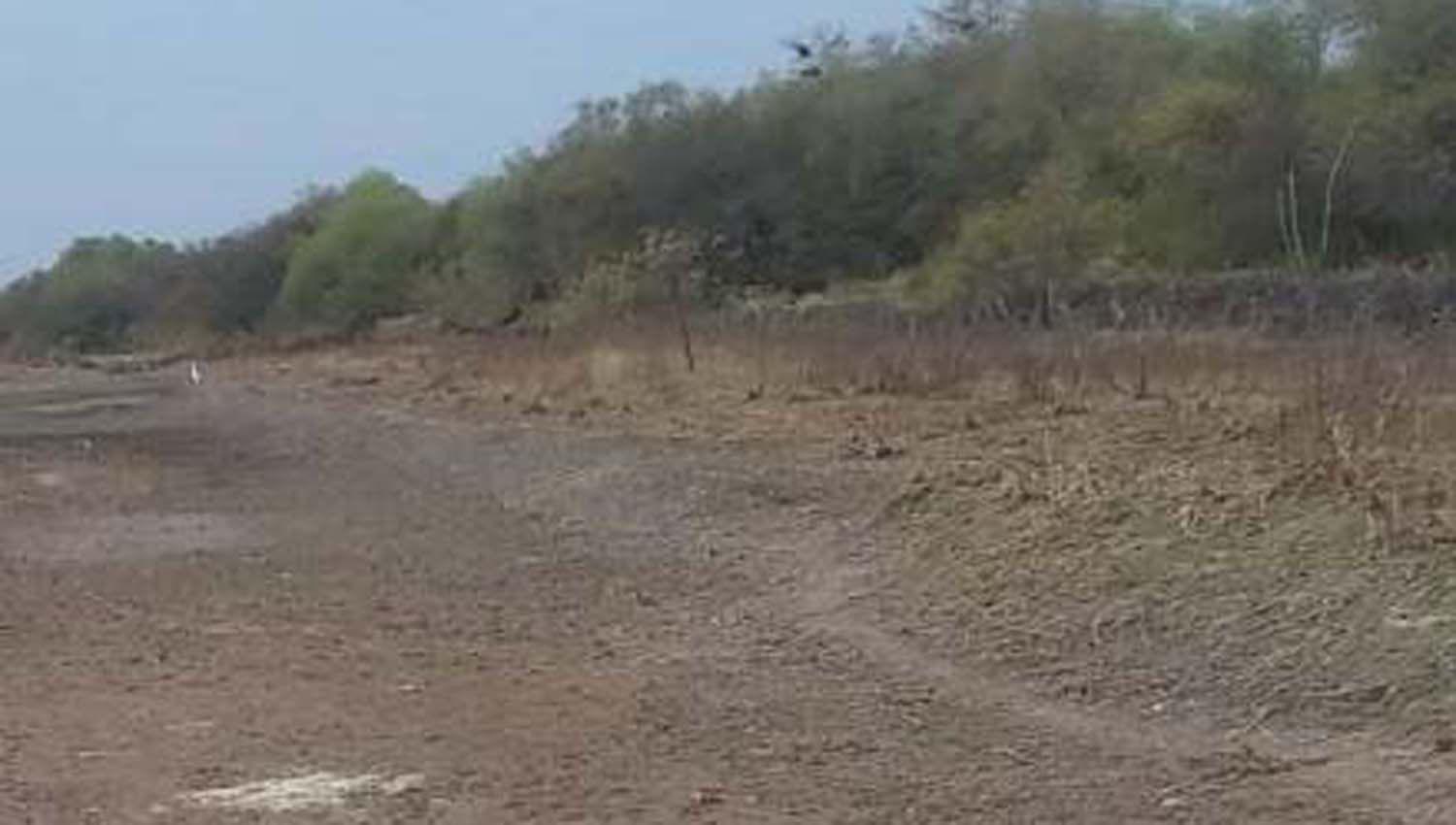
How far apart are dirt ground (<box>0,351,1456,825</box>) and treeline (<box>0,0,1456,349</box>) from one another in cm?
Answer: 2266

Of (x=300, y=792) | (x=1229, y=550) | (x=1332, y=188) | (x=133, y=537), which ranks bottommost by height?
(x=133, y=537)

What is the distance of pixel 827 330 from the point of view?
34.3 meters

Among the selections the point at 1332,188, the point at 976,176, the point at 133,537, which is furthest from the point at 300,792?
the point at 976,176

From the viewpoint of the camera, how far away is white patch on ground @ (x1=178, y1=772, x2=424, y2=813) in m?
8.54

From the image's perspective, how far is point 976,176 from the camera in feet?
202

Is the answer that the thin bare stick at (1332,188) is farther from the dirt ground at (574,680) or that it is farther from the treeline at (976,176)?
the dirt ground at (574,680)

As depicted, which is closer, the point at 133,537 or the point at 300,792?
the point at 300,792

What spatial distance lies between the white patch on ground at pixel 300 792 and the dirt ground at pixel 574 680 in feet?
0.06

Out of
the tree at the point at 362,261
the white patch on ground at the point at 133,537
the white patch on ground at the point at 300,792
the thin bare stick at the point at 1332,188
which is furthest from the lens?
the tree at the point at 362,261

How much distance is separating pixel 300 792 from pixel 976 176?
5398cm

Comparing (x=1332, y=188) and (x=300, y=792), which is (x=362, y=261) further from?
(x=300, y=792)

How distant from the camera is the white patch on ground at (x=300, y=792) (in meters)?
8.54

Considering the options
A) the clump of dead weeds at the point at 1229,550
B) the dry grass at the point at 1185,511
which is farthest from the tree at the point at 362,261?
the clump of dead weeds at the point at 1229,550

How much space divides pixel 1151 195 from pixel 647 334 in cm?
1635
